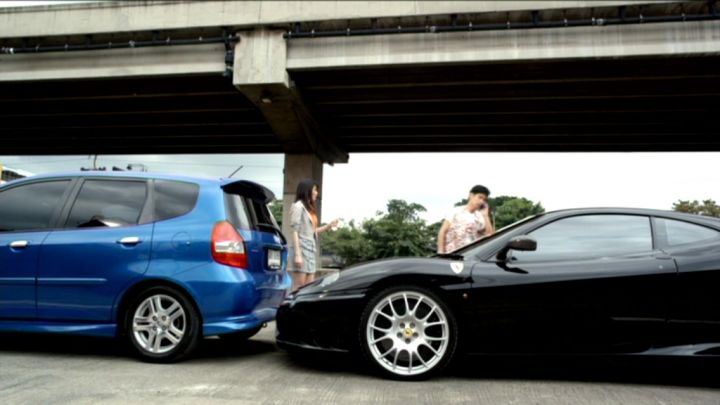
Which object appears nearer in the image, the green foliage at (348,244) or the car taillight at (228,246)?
the car taillight at (228,246)

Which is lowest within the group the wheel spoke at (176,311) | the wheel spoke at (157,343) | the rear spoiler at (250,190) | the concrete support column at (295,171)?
the wheel spoke at (157,343)

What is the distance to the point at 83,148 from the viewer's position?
25.5 meters

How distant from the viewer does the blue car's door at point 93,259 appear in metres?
3.96

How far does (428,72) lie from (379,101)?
236cm

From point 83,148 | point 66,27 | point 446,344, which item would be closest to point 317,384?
point 446,344

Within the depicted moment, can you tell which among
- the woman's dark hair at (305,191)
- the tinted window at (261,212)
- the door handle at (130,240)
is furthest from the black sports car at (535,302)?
the woman's dark hair at (305,191)

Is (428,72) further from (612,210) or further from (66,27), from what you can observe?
(612,210)

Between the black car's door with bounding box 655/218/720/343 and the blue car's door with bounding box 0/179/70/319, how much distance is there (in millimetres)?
4709

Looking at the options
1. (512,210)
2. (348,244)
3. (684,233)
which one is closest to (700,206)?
(512,210)

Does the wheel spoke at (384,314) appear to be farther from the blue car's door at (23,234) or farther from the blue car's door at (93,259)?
the blue car's door at (23,234)

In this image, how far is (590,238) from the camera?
3686mm

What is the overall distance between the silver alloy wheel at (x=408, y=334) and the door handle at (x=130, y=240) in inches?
76.2

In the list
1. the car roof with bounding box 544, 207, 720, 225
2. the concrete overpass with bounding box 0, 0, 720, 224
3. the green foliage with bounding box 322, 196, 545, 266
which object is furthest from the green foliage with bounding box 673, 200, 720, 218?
the car roof with bounding box 544, 207, 720, 225

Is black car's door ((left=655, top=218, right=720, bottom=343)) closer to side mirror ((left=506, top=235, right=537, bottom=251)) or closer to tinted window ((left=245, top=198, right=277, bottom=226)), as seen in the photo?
side mirror ((left=506, top=235, right=537, bottom=251))
